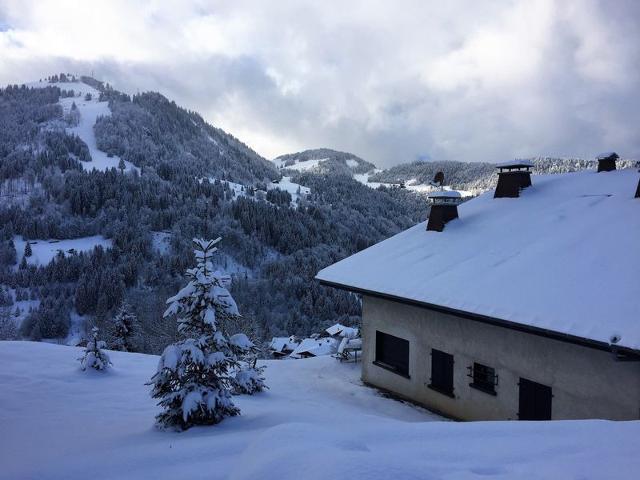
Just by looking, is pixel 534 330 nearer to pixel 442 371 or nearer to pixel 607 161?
pixel 442 371

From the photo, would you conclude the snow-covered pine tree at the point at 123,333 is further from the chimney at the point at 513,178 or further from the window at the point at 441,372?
the chimney at the point at 513,178

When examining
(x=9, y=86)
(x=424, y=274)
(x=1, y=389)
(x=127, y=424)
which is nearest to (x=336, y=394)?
(x=424, y=274)

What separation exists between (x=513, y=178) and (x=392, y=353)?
284 inches

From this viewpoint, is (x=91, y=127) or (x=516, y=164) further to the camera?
(x=91, y=127)

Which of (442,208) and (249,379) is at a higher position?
(442,208)

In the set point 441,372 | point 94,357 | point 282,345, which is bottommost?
point 282,345

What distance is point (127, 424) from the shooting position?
7730 millimetres

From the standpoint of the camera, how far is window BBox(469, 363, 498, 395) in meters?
9.14

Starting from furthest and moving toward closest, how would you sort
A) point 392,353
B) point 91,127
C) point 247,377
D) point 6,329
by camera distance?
point 91,127
point 6,329
point 392,353
point 247,377

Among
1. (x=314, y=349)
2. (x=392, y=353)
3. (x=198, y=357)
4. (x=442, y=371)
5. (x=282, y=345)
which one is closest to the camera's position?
(x=198, y=357)

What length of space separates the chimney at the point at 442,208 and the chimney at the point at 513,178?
1.80 meters

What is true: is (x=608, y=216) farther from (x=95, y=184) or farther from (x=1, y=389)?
(x=95, y=184)

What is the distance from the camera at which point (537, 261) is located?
9.07 metres

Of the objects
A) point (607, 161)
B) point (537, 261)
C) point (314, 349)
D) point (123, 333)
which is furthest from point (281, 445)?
point (123, 333)
